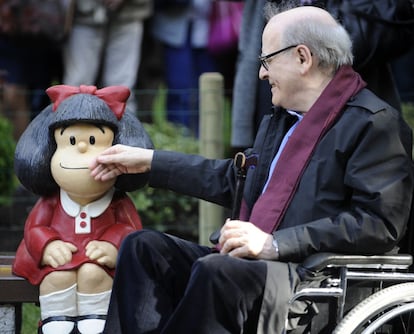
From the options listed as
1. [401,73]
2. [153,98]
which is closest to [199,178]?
[401,73]

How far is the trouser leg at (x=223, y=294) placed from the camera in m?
3.79

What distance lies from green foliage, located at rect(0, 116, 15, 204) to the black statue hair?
251cm

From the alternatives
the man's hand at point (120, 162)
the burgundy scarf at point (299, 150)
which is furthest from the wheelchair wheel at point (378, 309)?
the man's hand at point (120, 162)

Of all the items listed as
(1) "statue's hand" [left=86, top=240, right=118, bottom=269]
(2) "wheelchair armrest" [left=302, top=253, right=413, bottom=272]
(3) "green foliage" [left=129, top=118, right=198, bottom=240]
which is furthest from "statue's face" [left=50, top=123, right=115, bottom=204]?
(3) "green foliage" [left=129, top=118, right=198, bottom=240]

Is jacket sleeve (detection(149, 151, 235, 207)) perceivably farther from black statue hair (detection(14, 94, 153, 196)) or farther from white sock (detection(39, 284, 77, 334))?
white sock (detection(39, 284, 77, 334))

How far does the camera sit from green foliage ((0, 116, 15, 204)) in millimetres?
7137

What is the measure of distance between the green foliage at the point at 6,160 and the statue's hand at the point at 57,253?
2.68 m

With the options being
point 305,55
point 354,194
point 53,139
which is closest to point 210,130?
point 53,139

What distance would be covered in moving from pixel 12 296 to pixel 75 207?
439 mm

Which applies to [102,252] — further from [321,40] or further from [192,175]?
[321,40]

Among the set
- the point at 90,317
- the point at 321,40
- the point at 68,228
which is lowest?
the point at 90,317

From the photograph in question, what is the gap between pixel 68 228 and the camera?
4.57 m

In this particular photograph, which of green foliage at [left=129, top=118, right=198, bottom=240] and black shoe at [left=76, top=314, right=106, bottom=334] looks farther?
green foliage at [left=129, top=118, right=198, bottom=240]

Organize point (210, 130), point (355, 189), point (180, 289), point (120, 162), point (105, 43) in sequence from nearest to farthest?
1. point (355, 189)
2. point (180, 289)
3. point (120, 162)
4. point (210, 130)
5. point (105, 43)
